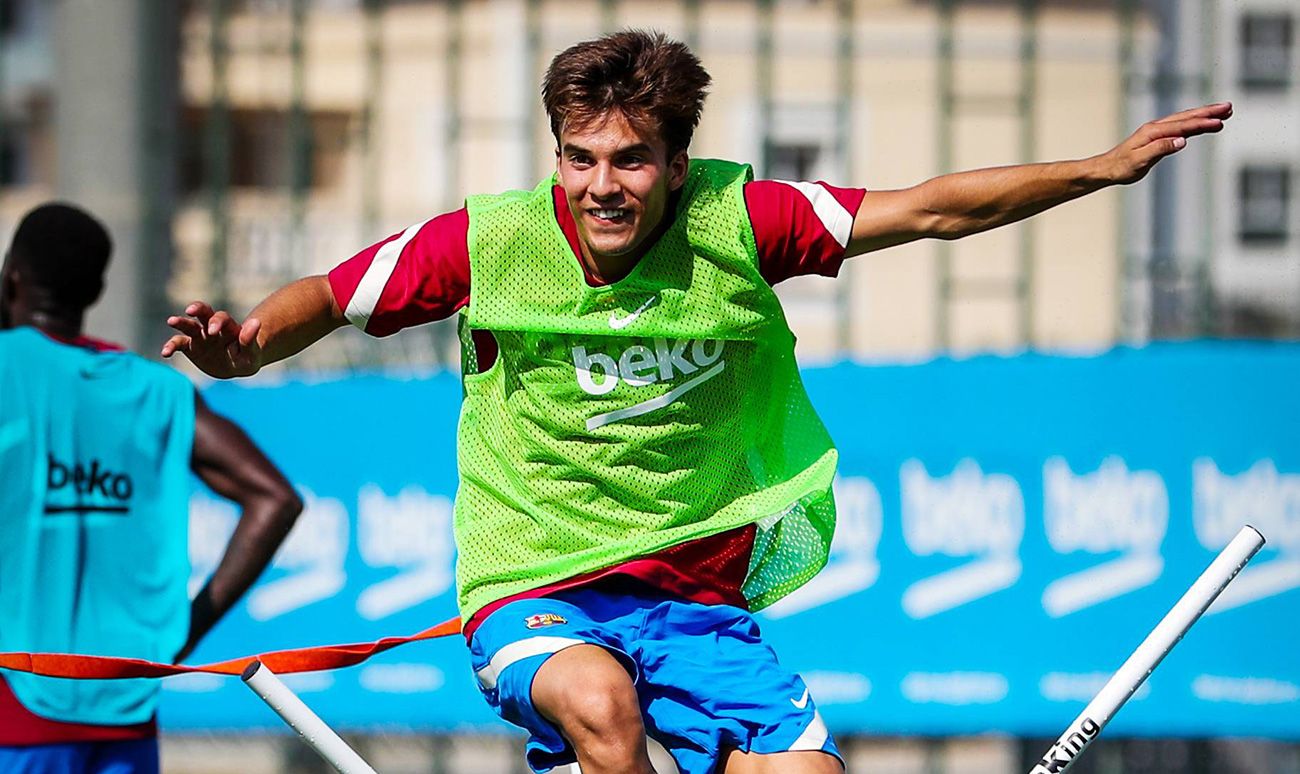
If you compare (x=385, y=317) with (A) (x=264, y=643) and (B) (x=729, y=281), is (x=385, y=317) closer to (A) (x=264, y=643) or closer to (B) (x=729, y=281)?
(B) (x=729, y=281)

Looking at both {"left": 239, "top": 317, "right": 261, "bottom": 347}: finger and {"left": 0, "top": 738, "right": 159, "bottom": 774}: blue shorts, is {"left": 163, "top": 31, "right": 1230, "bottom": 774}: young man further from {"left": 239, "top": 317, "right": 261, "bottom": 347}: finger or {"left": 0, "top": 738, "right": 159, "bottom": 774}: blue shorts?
{"left": 0, "top": 738, "right": 159, "bottom": 774}: blue shorts

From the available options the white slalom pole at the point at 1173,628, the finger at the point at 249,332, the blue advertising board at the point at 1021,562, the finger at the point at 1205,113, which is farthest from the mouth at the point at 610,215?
the blue advertising board at the point at 1021,562

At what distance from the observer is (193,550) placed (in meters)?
7.57

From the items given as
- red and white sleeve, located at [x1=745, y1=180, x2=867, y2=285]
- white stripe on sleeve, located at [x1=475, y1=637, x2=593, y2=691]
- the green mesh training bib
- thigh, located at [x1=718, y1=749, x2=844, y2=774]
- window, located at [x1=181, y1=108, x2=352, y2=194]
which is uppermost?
window, located at [x1=181, y1=108, x2=352, y2=194]

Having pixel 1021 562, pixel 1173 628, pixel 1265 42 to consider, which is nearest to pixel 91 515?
pixel 1173 628

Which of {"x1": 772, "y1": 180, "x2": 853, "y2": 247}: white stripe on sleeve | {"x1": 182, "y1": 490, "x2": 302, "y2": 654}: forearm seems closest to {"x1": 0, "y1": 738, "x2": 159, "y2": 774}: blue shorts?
{"x1": 182, "y1": 490, "x2": 302, "y2": 654}: forearm

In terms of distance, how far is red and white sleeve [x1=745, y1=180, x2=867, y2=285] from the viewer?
3.62m

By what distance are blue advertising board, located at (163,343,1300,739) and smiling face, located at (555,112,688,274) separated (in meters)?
3.73

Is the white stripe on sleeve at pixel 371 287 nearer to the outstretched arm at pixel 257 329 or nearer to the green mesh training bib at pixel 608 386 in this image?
the outstretched arm at pixel 257 329

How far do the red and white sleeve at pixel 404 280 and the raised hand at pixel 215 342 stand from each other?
0.22m

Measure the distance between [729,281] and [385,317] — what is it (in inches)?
26.8

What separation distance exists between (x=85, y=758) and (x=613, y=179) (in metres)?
2.08

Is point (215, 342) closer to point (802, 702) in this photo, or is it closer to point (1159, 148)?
point (802, 702)

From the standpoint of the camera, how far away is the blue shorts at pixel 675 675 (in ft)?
11.4
